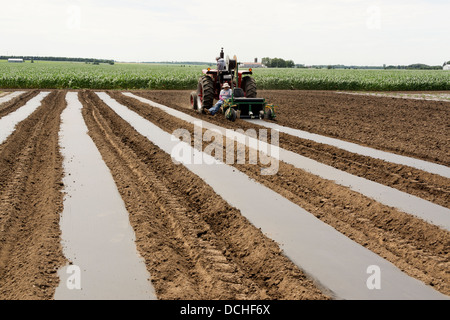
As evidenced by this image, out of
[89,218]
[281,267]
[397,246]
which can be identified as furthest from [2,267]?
[397,246]

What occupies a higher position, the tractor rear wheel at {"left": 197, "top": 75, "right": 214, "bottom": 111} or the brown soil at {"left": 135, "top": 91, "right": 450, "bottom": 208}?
the tractor rear wheel at {"left": 197, "top": 75, "right": 214, "bottom": 111}

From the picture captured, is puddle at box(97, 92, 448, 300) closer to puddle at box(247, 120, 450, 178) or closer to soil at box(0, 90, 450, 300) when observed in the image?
soil at box(0, 90, 450, 300)

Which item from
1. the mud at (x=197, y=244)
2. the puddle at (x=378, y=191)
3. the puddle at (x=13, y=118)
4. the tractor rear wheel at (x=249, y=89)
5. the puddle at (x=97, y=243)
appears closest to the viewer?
the puddle at (x=97, y=243)

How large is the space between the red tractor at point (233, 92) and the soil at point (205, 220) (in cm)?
307

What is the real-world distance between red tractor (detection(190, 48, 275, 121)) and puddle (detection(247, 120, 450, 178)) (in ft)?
5.00

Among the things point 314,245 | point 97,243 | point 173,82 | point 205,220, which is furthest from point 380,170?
point 173,82

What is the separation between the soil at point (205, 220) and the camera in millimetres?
3951

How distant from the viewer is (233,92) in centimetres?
1370

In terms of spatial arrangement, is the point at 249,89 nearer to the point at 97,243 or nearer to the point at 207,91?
the point at 207,91

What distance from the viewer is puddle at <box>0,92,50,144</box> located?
1149 cm

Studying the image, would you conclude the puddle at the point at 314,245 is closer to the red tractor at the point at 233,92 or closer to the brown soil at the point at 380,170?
the brown soil at the point at 380,170

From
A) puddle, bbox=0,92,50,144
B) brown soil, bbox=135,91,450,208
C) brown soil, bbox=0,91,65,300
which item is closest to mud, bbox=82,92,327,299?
brown soil, bbox=0,91,65,300

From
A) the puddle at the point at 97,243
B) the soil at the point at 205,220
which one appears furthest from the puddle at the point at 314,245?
the puddle at the point at 97,243
